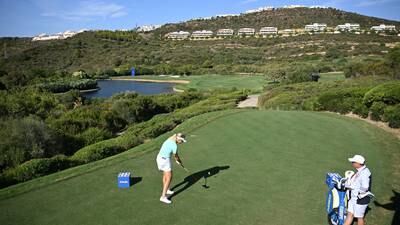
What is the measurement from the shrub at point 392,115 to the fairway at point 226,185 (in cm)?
155

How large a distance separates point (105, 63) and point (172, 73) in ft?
102

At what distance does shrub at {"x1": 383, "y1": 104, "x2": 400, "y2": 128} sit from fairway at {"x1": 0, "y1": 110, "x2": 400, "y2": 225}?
61.1 inches

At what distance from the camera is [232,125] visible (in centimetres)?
1723

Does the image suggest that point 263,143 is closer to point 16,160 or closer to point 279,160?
point 279,160

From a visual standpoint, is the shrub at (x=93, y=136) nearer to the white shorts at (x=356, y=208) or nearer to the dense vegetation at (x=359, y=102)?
the dense vegetation at (x=359, y=102)

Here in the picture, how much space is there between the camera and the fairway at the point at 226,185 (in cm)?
766

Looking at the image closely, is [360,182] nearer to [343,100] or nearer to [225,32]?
[343,100]

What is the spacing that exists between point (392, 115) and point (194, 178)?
11.7 m

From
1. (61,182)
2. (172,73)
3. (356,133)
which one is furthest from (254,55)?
(61,182)

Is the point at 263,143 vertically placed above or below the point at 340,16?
below

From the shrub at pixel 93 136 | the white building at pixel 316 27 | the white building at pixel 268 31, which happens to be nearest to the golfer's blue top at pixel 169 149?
the shrub at pixel 93 136

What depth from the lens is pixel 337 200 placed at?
22.2 feet

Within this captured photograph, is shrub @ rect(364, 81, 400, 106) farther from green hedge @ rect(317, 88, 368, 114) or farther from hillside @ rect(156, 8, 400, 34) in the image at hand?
hillside @ rect(156, 8, 400, 34)

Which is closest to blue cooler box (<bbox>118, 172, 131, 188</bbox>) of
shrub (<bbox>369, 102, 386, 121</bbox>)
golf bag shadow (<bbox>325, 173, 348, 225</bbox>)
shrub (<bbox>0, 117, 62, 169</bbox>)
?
golf bag shadow (<bbox>325, 173, 348, 225</bbox>)
